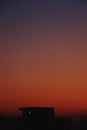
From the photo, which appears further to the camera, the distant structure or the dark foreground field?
the distant structure

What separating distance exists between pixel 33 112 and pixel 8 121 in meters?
3.03

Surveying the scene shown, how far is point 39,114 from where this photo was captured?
3581 centimetres

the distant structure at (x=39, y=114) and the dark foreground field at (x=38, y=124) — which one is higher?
the distant structure at (x=39, y=114)

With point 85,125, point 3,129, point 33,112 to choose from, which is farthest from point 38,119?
point 85,125

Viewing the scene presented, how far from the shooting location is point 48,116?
1405 inches

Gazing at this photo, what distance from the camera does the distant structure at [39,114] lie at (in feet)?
116

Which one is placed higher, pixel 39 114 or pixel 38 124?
pixel 39 114

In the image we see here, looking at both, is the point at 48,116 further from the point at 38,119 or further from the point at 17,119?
the point at 17,119

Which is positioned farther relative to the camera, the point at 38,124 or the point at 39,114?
the point at 39,114

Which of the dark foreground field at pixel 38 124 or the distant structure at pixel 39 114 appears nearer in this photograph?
the dark foreground field at pixel 38 124

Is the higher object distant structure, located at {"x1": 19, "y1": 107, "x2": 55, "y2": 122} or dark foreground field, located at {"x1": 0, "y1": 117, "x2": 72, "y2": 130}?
distant structure, located at {"x1": 19, "y1": 107, "x2": 55, "y2": 122}

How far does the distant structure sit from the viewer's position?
35.5 meters

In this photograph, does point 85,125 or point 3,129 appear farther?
point 85,125

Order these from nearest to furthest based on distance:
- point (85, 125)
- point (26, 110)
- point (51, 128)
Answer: point (51, 128), point (26, 110), point (85, 125)
